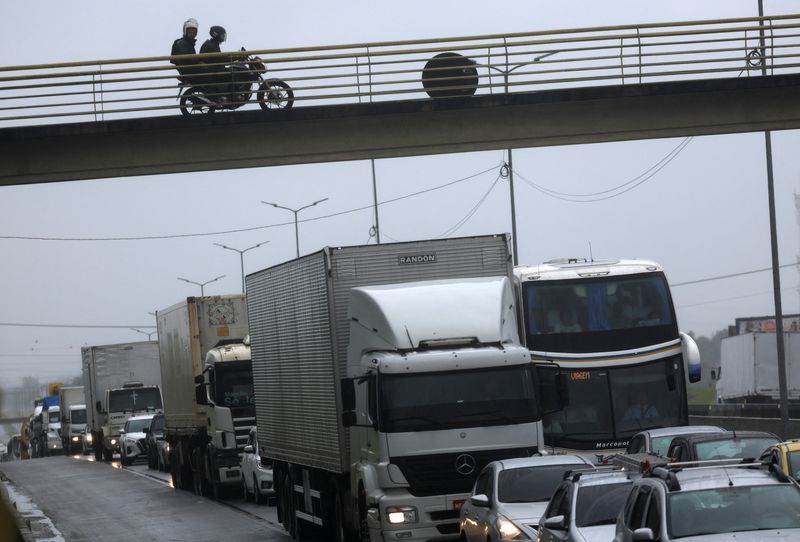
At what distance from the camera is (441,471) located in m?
15.9

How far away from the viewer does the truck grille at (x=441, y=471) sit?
15758mm

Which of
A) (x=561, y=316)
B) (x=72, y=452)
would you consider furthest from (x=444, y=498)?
(x=72, y=452)

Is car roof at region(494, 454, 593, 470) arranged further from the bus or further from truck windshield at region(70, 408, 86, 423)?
truck windshield at region(70, 408, 86, 423)

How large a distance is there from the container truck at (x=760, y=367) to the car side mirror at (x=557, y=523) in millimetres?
43400

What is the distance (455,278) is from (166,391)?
2117cm

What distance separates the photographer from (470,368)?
52.7ft

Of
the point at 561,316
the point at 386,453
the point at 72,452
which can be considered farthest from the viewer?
the point at 72,452

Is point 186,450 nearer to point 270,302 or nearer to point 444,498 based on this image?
point 270,302

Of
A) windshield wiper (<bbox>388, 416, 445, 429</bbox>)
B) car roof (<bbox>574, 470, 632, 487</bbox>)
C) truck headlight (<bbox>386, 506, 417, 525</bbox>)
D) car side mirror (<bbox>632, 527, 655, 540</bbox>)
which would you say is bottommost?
truck headlight (<bbox>386, 506, 417, 525</bbox>)

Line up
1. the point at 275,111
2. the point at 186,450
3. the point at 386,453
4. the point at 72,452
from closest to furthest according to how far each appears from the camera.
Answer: the point at 386,453 < the point at 275,111 < the point at 186,450 < the point at 72,452

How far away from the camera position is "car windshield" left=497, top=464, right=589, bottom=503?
13648mm

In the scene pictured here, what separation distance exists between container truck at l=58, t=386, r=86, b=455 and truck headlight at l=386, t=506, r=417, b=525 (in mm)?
55235

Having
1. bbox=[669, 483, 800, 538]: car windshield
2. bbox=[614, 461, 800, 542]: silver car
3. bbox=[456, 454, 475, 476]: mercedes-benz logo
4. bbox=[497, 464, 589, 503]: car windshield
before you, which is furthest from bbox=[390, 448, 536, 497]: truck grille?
bbox=[669, 483, 800, 538]: car windshield

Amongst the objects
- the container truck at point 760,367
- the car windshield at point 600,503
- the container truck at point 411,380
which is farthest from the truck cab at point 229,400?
the container truck at point 760,367
